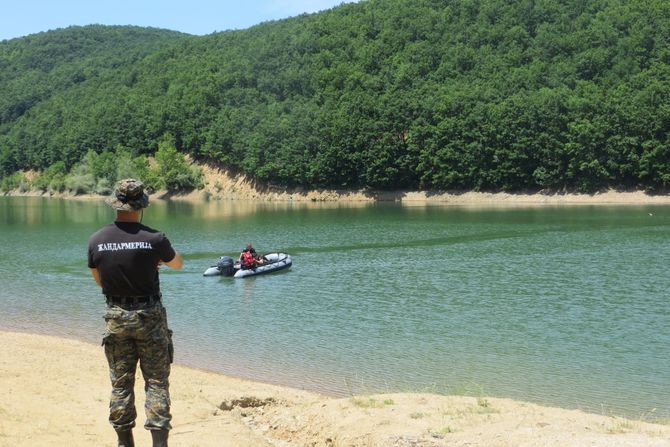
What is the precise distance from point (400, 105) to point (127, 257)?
92.3 meters

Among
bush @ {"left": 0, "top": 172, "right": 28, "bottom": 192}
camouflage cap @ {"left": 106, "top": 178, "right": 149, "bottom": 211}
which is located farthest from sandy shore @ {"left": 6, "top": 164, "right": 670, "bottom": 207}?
camouflage cap @ {"left": 106, "top": 178, "right": 149, "bottom": 211}

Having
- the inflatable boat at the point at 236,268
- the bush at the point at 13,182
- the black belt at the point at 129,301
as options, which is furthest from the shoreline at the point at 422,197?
the black belt at the point at 129,301

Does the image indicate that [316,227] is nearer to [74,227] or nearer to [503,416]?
[74,227]

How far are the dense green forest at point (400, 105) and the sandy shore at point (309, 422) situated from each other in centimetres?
7344

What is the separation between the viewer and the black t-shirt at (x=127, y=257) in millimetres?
7035

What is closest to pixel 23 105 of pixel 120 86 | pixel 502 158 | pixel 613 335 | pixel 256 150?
pixel 120 86

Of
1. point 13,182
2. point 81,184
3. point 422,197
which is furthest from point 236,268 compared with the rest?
point 13,182

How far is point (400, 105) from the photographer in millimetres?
97312

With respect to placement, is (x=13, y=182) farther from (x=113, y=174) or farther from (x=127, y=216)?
(x=127, y=216)

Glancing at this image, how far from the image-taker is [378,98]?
104188 millimetres

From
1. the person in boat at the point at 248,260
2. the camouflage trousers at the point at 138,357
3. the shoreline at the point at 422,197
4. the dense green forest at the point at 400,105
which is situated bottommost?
the person in boat at the point at 248,260

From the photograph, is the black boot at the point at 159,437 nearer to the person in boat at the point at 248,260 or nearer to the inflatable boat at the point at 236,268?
the inflatable boat at the point at 236,268

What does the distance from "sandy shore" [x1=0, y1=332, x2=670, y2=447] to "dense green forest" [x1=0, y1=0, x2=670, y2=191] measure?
7344 cm

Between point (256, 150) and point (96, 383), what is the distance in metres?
92.4
